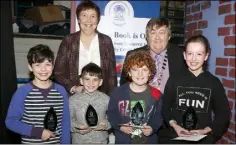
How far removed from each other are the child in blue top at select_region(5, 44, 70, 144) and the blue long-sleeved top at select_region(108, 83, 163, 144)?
0.31m

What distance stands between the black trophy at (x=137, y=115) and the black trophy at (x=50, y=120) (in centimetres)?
49

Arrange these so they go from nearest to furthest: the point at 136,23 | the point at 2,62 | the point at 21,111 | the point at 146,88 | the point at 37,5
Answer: the point at 21,111 → the point at 146,88 → the point at 2,62 → the point at 136,23 → the point at 37,5

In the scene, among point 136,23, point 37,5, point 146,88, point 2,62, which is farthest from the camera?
point 37,5

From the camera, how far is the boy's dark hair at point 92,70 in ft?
6.68

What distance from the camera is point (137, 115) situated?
6.02 ft

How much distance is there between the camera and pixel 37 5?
328cm

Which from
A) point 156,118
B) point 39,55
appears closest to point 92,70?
point 39,55

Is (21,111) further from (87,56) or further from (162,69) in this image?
(162,69)

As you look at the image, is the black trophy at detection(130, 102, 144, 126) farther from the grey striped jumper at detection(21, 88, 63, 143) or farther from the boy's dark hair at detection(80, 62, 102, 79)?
the grey striped jumper at detection(21, 88, 63, 143)

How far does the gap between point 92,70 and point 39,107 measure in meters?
0.44

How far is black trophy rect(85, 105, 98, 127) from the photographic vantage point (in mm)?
1894

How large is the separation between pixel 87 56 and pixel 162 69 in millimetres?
586

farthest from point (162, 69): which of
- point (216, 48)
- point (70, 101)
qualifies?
point (216, 48)

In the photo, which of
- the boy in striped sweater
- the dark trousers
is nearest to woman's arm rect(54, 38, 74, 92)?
the boy in striped sweater
